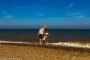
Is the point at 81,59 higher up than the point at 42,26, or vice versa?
the point at 42,26

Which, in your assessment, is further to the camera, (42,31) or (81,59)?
(42,31)

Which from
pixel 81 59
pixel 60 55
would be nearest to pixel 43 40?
pixel 60 55

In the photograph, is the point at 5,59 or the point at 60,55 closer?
the point at 5,59

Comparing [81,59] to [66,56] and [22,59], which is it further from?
[22,59]

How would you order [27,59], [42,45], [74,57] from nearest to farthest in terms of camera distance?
[27,59]
[74,57]
[42,45]

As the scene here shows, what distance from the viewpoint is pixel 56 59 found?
2045cm

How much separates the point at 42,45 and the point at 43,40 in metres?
0.94

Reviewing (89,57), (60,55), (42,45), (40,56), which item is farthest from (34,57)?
(42,45)

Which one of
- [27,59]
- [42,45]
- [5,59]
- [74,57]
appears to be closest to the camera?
[5,59]

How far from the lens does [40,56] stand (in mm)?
21531

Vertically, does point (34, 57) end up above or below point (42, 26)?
below

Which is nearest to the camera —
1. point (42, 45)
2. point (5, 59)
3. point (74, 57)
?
point (5, 59)

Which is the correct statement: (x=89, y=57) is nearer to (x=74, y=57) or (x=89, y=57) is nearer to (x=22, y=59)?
(x=74, y=57)

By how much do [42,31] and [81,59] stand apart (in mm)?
9916
